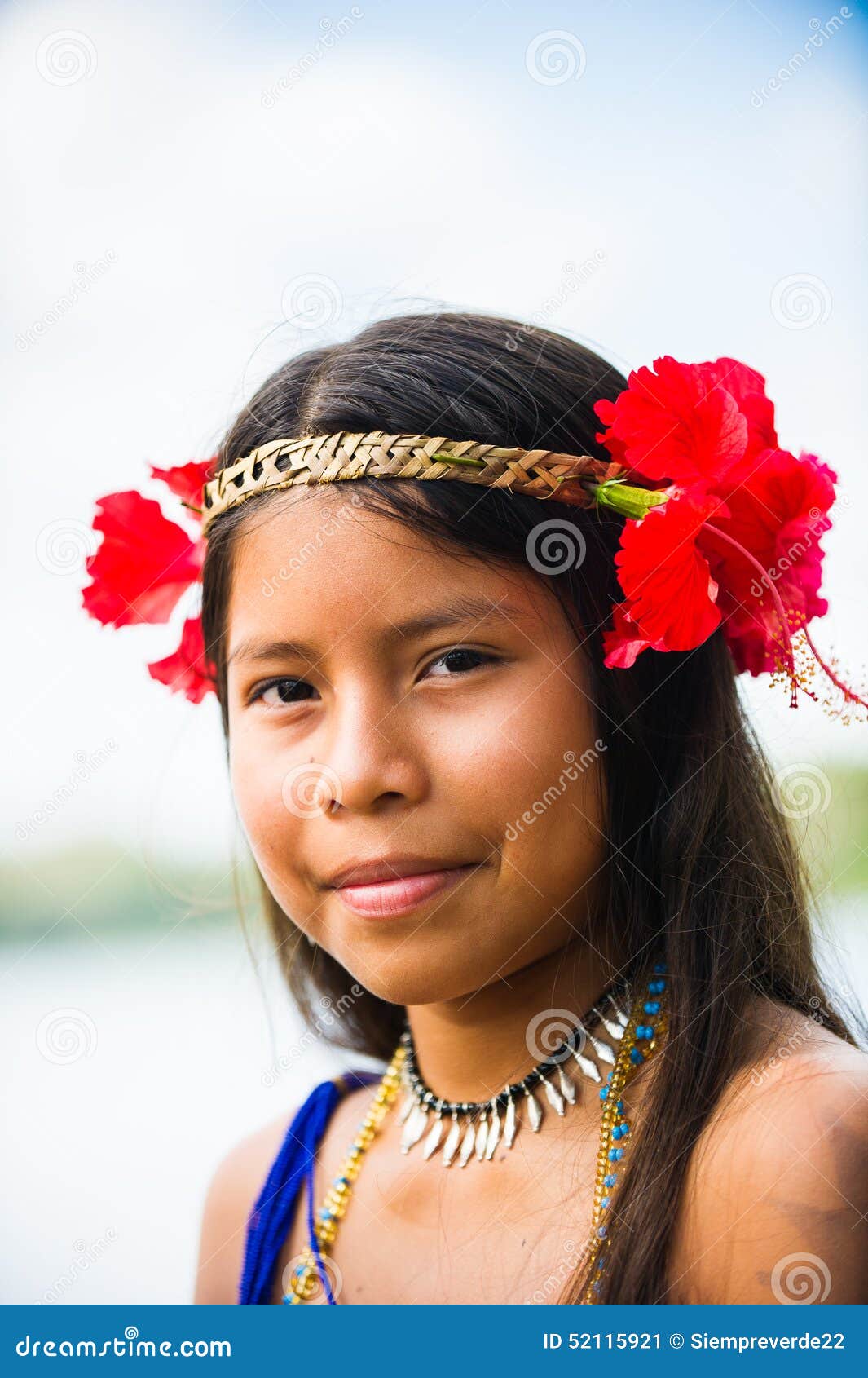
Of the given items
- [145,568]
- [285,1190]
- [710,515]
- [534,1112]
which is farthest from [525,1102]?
[145,568]

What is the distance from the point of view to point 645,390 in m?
1.41

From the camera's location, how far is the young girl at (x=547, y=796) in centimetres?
131

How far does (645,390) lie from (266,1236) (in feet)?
3.83

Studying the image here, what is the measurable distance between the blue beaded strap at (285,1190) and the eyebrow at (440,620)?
28.9 inches

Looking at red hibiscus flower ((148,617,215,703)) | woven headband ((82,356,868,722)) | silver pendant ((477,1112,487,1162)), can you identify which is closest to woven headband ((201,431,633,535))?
woven headband ((82,356,868,722))

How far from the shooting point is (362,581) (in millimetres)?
1345

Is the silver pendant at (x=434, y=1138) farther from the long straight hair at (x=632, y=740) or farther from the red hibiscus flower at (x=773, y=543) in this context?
the red hibiscus flower at (x=773, y=543)

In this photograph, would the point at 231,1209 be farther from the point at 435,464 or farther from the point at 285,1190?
the point at 435,464

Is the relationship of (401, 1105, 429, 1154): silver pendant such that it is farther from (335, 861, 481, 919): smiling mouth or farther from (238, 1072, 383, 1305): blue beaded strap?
(335, 861, 481, 919): smiling mouth

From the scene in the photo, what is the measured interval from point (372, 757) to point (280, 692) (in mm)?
202

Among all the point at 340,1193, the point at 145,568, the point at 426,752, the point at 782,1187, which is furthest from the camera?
the point at 145,568

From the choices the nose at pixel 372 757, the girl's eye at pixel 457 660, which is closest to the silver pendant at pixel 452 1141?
the nose at pixel 372 757

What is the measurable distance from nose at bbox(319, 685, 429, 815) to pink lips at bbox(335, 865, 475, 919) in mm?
83

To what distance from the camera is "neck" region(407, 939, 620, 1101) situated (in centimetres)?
147
